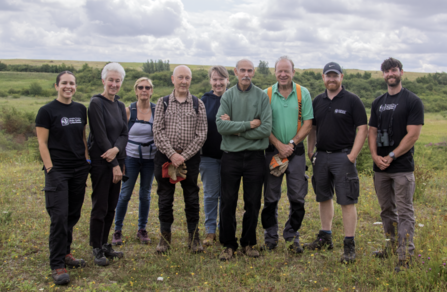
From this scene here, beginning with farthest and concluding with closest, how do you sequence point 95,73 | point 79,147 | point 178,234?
point 95,73 < point 178,234 < point 79,147

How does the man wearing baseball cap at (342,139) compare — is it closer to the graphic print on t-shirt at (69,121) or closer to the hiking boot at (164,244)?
the hiking boot at (164,244)

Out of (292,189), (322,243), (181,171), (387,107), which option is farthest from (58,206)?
(387,107)

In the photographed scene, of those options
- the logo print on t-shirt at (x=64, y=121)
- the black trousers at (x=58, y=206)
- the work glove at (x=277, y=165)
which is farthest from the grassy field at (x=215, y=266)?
the logo print on t-shirt at (x=64, y=121)

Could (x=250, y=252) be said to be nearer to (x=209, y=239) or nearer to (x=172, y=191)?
(x=209, y=239)

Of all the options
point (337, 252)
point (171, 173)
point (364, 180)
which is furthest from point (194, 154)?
point (364, 180)

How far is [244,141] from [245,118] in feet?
1.00

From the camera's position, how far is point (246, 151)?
452cm

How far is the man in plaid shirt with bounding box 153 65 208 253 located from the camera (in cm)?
466

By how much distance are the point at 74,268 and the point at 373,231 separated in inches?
182

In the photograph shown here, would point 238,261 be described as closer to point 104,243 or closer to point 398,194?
point 104,243

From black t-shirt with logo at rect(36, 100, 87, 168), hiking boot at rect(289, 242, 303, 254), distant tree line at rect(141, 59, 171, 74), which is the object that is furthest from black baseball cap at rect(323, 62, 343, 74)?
distant tree line at rect(141, 59, 171, 74)

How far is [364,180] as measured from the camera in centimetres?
980

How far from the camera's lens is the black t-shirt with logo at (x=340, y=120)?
14.7 ft

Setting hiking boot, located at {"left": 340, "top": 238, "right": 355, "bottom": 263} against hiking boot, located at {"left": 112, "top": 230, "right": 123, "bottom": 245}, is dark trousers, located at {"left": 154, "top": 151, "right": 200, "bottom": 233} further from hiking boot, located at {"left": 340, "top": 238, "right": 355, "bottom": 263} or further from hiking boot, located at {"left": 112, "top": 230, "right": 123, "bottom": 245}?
hiking boot, located at {"left": 340, "top": 238, "right": 355, "bottom": 263}
